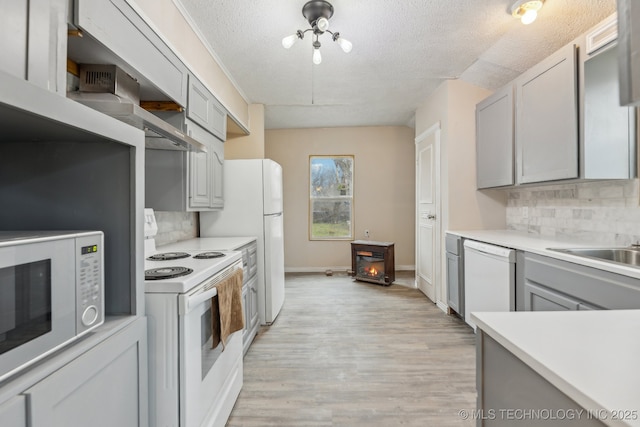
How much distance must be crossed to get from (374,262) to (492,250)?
2.30 meters

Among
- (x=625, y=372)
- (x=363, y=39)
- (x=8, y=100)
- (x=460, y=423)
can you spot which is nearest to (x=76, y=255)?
(x=8, y=100)

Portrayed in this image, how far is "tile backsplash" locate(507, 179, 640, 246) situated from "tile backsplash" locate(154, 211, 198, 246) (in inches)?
130

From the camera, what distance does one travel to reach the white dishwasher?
2217mm

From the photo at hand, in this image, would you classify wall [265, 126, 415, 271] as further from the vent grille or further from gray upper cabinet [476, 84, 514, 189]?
the vent grille

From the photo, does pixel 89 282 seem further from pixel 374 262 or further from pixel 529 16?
pixel 374 262

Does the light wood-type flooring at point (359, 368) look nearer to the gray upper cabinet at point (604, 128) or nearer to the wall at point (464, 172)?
the wall at point (464, 172)

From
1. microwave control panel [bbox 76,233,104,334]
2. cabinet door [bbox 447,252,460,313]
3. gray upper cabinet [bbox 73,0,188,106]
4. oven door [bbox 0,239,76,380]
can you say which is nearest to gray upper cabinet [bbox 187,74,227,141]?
gray upper cabinet [bbox 73,0,188,106]

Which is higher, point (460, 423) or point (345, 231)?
point (345, 231)

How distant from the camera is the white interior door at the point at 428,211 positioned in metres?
3.58

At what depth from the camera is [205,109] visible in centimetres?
253

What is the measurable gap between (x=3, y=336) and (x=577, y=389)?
3.58 ft

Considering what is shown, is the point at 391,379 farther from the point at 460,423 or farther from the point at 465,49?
the point at 465,49

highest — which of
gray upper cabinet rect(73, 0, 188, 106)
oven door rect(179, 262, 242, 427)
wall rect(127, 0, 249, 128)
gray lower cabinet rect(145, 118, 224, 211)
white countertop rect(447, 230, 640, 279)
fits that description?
wall rect(127, 0, 249, 128)

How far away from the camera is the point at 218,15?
7.12ft
